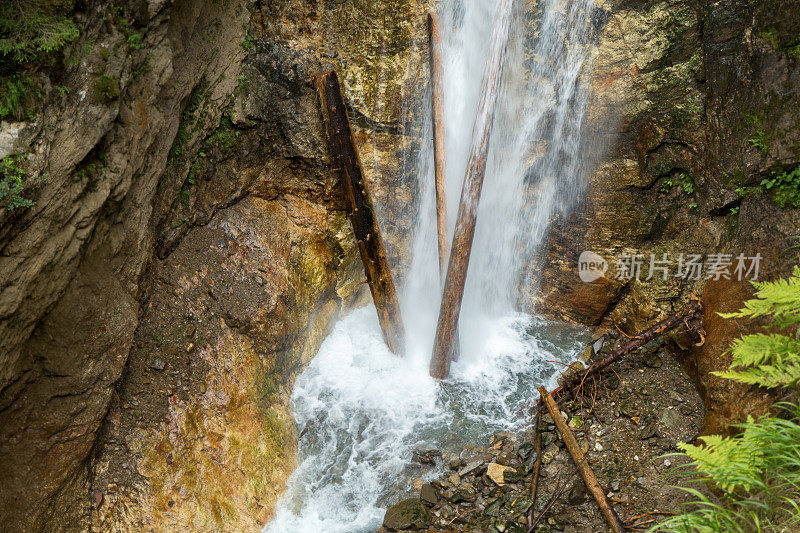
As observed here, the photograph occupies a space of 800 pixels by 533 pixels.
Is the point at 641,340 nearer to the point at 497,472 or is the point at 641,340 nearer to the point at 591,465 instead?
the point at 591,465

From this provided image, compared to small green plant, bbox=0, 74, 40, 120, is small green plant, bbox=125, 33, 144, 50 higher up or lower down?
higher up

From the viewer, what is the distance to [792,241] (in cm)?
381

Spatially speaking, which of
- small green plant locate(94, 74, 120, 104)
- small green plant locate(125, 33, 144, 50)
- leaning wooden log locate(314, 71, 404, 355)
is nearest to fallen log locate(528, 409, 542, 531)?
leaning wooden log locate(314, 71, 404, 355)

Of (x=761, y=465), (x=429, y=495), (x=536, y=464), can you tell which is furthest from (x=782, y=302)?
(x=429, y=495)

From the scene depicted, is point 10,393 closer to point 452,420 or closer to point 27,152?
point 27,152

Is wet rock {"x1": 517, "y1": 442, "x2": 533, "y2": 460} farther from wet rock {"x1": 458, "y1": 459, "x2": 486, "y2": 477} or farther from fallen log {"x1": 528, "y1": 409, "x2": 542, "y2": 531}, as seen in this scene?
wet rock {"x1": 458, "y1": 459, "x2": 486, "y2": 477}

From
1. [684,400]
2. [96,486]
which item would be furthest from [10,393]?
[684,400]

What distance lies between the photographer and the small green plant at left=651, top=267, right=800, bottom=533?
252cm

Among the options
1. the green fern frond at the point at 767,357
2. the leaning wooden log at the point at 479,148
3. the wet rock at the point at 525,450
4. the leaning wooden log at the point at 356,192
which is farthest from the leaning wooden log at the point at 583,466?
the leaning wooden log at the point at 356,192

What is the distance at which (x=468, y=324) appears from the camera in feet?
21.2

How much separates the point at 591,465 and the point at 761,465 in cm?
162

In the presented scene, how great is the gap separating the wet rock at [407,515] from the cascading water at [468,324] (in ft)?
0.63

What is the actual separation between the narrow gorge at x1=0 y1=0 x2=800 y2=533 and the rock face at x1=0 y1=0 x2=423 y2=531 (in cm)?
2

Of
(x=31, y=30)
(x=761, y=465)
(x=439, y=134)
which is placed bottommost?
(x=761, y=465)
